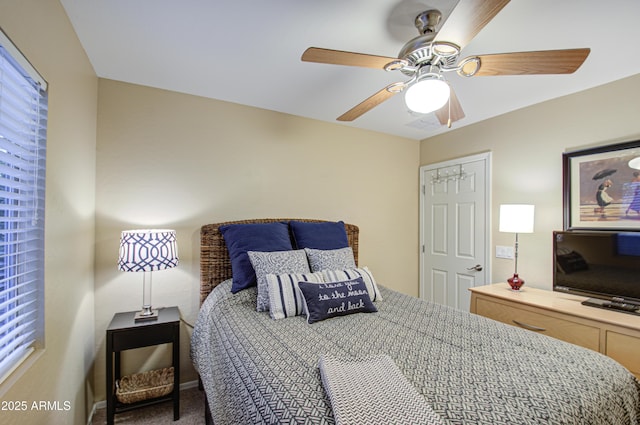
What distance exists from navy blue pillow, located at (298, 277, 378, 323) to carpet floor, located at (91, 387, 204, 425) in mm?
1156

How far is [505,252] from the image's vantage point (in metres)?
2.90

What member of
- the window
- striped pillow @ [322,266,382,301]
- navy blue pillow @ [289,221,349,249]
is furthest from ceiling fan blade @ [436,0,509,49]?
navy blue pillow @ [289,221,349,249]

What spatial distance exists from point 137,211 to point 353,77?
1.92 metres

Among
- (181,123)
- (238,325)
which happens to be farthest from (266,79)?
(238,325)

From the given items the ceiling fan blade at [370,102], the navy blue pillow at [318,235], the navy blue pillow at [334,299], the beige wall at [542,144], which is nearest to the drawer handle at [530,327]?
the beige wall at [542,144]

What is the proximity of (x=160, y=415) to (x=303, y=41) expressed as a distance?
8.62 feet

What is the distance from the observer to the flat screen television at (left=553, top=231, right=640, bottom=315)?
196 centimetres

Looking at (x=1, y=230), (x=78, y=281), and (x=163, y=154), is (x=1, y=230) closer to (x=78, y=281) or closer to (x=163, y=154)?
(x=78, y=281)

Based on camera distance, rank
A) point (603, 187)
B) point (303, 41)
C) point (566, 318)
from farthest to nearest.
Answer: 1. point (603, 187)
2. point (566, 318)
3. point (303, 41)

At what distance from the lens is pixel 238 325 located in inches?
65.9

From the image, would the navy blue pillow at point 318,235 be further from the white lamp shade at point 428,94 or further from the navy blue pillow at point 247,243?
the white lamp shade at point 428,94

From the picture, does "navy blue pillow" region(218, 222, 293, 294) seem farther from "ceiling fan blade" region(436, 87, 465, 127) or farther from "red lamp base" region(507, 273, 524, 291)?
"red lamp base" region(507, 273, 524, 291)

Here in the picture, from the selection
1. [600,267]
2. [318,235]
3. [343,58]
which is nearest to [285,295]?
[318,235]

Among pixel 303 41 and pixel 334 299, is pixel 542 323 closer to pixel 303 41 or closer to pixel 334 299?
pixel 334 299
